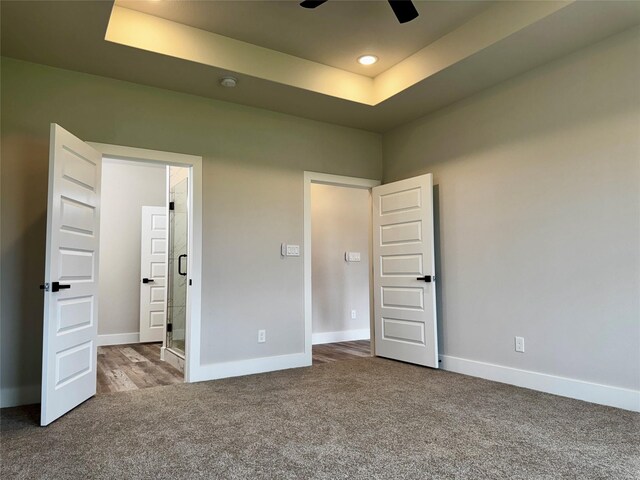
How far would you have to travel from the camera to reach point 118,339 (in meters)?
6.14

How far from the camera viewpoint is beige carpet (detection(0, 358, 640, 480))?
6.64ft

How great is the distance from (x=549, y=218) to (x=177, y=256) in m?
3.89

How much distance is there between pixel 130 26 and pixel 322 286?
4008 mm

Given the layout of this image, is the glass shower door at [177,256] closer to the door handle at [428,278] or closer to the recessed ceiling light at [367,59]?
the recessed ceiling light at [367,59]

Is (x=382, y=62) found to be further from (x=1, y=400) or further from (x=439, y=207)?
(x=1, y=400)

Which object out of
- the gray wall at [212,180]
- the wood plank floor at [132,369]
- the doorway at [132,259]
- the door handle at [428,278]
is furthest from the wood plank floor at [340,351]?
the doorway at [132,259]

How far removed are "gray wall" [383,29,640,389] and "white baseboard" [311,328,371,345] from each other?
2168 mm

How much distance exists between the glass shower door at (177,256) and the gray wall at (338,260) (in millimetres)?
1946

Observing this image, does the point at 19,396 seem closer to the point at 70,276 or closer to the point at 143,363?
the point at 70,276

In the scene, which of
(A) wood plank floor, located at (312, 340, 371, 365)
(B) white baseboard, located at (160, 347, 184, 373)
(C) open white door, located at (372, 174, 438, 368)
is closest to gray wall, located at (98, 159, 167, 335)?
(B) white baseboard, located at (160, 347, 184, 373)

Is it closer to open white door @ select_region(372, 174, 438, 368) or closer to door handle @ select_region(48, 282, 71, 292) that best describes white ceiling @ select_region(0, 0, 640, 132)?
open white door @ select_region(372, 174, 438, 368)

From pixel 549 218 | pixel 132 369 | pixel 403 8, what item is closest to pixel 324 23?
pixel 403 8

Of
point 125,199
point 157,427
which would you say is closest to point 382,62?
point 157,427

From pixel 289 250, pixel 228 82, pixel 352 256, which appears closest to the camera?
pixel 228 82
